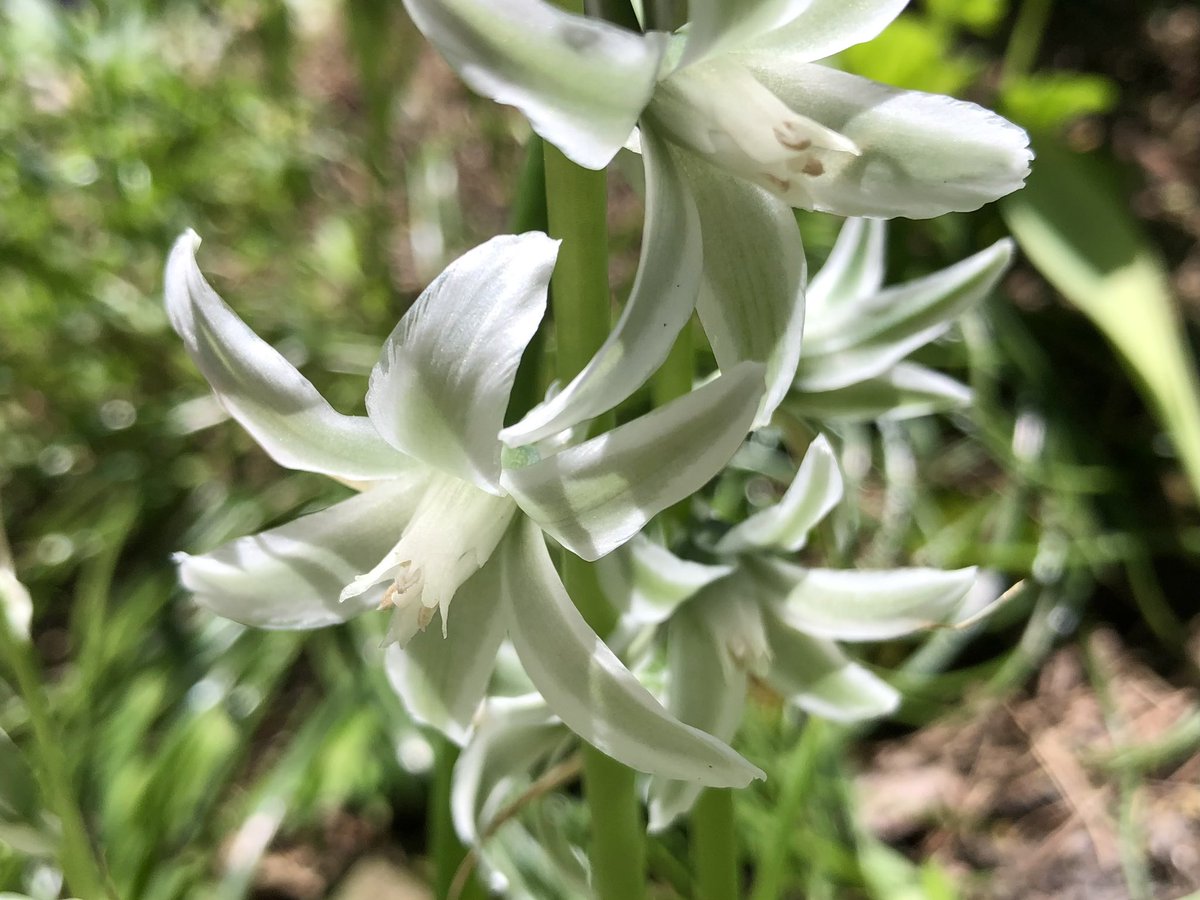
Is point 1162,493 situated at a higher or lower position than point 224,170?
lower

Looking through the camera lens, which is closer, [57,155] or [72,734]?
[72,734]

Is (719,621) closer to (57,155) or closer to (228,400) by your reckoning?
(228,400)

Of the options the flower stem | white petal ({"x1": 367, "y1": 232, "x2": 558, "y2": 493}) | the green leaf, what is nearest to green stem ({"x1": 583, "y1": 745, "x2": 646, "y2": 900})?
the flower stem

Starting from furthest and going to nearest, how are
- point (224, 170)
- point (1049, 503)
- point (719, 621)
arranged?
point (224, 170) < point (1049, 503) < point (719, 621)

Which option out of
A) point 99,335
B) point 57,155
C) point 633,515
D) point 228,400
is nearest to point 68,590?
point 99,335

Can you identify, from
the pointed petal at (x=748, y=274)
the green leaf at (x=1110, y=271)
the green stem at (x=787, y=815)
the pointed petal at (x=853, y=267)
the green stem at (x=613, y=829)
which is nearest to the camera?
the pointed petal at (x=748, y=274)

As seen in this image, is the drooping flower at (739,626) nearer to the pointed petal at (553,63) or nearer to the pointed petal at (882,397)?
the pointed petal at (882,397)

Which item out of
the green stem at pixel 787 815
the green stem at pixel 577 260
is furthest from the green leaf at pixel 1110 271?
the green stem at pixel 577 260
